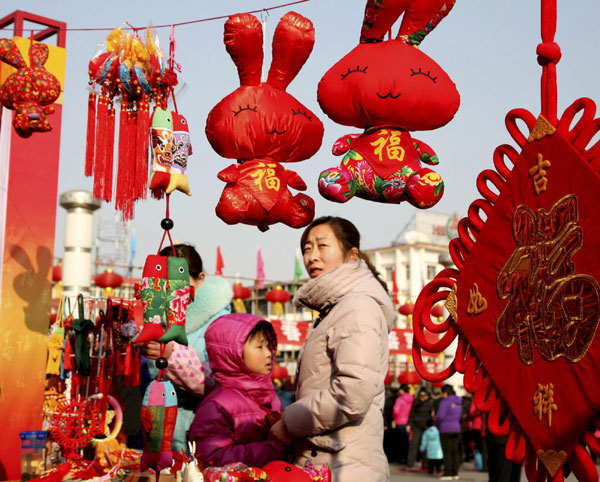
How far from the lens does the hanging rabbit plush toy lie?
2980 millimetres

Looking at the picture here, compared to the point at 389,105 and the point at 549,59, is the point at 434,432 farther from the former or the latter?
the point at 549,59

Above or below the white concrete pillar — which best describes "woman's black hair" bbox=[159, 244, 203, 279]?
below

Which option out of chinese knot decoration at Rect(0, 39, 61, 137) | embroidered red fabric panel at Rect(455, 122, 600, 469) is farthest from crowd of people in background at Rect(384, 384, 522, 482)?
embroidered red fabric panel at Rect(455, 122, 600, 469)

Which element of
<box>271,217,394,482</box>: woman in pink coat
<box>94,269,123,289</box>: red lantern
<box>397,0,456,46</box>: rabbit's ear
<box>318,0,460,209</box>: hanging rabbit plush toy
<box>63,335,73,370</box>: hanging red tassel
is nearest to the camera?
<box>271,217,394,482</box>: woman in pink coat

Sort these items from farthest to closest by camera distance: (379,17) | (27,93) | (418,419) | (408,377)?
1. (408,377)
2. (418,419)
3. (27,93)
4. (379,17)

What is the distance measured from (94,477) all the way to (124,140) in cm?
161

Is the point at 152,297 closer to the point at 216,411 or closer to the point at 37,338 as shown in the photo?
the point at 216,411

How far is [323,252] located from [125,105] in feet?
4.71

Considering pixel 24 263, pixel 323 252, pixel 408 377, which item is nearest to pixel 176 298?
pixel 323 252

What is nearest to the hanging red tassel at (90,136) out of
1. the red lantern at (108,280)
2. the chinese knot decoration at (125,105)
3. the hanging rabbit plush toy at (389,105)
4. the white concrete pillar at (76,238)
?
the chinese knot decoration at (125,105)

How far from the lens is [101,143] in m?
3.65

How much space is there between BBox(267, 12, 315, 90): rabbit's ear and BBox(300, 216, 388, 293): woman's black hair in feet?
2.67

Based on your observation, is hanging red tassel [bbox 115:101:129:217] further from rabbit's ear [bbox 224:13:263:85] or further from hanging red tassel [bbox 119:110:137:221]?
rabbit's ear [bbox 224:13:263:85]

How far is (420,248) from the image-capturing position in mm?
38562
